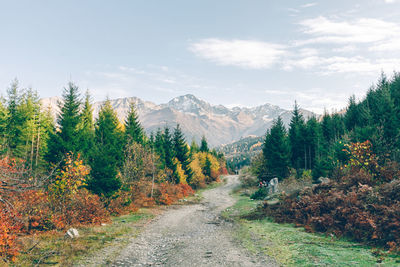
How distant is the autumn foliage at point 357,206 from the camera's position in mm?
10998

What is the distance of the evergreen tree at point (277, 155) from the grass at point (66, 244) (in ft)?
112

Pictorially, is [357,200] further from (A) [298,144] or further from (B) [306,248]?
(A) [298,144]

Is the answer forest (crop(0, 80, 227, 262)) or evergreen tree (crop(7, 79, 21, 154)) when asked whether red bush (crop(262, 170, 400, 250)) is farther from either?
evergreen tree (crop(7, 79, 21, 154))

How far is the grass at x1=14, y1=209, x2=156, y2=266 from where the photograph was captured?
9734 mm

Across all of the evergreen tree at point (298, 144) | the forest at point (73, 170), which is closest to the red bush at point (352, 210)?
the forest at point (73, 170)

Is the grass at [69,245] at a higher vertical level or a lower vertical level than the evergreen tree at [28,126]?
lower

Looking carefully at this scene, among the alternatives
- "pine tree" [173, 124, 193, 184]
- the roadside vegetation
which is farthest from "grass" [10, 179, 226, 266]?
"pine tree" [173, 124, 193, 184]

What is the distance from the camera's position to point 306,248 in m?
11.0

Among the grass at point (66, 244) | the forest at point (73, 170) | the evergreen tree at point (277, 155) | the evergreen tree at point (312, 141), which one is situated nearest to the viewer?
the grass at point (66, 244)

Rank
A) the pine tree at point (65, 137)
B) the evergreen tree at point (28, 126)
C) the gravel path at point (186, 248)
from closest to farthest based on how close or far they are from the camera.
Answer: the gravel path at point (186, 248), the pine tree at point (65, 137), the evergreen tree at point (28, 126)

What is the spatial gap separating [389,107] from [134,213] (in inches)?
1727

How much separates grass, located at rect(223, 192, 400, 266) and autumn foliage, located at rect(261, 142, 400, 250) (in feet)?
2.62

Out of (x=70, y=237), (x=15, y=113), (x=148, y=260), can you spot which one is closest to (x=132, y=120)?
(x=15, y=113)

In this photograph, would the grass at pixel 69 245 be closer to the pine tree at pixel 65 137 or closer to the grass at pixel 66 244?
the grass at pixel 66 244
